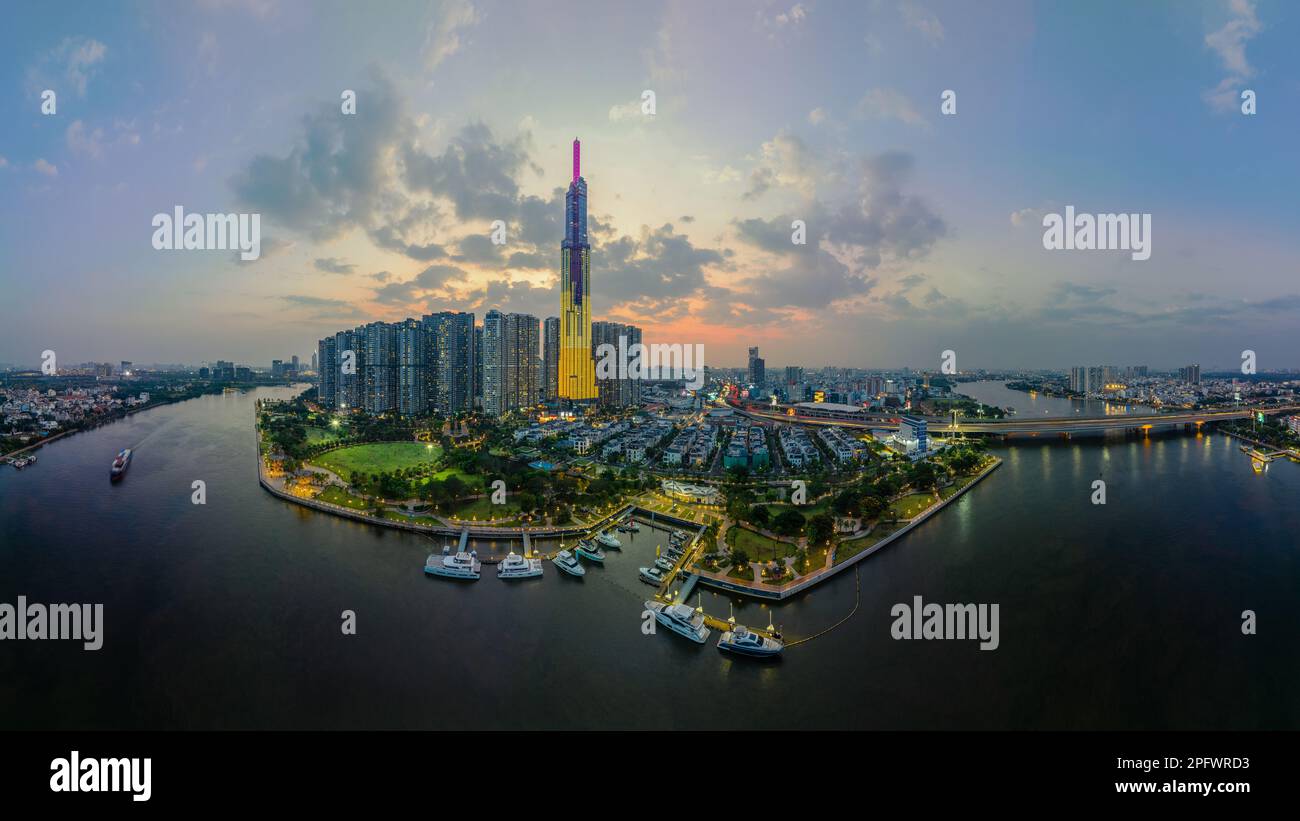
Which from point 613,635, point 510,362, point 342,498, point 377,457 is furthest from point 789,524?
point 510,362

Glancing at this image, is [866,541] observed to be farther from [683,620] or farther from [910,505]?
[683,620]

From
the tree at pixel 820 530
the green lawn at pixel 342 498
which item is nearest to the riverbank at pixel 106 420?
the green lawn at pixel 342 498

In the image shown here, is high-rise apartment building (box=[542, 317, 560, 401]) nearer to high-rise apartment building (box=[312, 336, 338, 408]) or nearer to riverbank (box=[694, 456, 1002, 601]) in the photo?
high-rise apartment building (box=[312, 336, 338, 408])

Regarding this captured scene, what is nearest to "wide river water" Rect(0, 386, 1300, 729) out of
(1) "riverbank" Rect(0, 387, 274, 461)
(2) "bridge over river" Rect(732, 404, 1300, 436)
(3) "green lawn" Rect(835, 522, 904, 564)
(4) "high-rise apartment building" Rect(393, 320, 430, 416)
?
(3) "green lawn" Rect(835, 522, 904, 564)

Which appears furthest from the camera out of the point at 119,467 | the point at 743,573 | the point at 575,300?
the point at 575,300

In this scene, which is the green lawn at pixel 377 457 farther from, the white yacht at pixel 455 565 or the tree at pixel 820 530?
the tree at pixel 820 530
